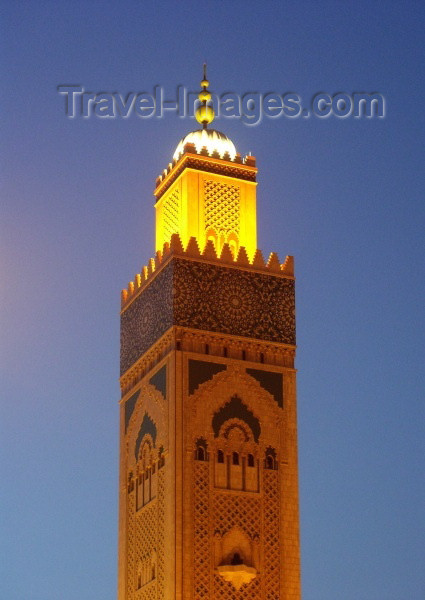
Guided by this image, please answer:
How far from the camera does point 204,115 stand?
20.7 m

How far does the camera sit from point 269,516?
59.1 ft

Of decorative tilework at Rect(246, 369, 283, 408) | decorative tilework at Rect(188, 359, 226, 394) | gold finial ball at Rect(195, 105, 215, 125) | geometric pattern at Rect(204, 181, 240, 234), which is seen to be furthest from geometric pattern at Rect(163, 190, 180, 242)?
decorative tilework at Rect(246, 369, 283, 408)

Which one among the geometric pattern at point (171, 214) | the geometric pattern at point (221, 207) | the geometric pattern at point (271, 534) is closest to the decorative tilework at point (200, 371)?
the geometric pattern at point (271, 534)

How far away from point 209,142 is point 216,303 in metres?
2.92

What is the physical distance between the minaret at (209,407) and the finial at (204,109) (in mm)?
864

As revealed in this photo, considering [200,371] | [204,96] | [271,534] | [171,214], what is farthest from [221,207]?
[271,534]

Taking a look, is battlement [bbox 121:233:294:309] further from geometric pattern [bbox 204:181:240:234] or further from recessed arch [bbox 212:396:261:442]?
recessed arch [bbox 212:396:261:442]

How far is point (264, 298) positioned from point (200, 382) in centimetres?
162

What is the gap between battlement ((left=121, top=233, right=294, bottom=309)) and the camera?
18750 mm

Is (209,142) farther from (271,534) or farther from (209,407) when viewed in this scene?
(271,534)

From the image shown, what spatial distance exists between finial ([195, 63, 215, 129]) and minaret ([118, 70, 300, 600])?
2.84 feet

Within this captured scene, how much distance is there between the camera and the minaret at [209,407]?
17578mm

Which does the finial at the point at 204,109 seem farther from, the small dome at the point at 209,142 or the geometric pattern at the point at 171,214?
the geometric pattern at the point at 171,214

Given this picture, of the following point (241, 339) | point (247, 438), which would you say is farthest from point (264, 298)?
point (247, 438)
